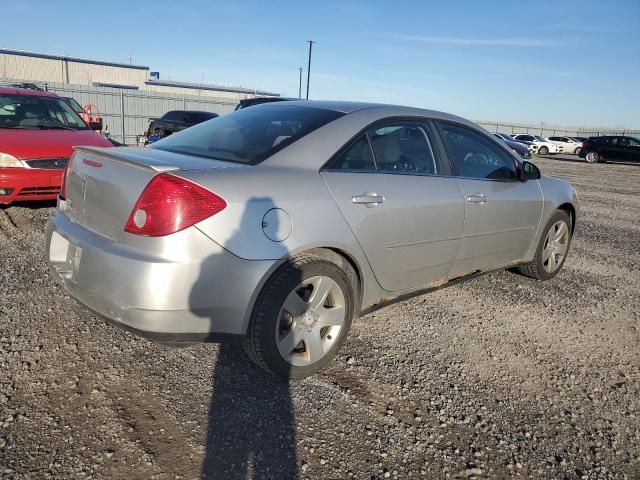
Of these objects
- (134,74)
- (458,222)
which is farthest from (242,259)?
(134,74)

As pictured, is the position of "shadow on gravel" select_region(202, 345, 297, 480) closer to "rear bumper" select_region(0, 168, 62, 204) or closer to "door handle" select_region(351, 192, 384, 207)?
"door handle" select_region(351, 192, 384, 207)

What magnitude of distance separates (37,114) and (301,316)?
624 cm

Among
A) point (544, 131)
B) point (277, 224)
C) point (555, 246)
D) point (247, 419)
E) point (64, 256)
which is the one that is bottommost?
point (247, 419)

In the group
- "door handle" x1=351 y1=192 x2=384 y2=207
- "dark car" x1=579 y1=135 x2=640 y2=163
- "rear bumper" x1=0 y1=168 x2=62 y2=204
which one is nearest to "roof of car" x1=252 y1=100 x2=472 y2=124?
"door handle" x1=351 y1=192 x2=384 y2=207

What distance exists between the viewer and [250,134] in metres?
3.14

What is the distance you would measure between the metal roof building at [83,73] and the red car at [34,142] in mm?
38101

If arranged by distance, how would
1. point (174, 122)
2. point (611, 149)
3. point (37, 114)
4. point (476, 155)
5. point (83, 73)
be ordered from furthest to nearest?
point (83, 73) < point (611, 149) < point (174, 122) < point (37, 114) < point (476, 155)

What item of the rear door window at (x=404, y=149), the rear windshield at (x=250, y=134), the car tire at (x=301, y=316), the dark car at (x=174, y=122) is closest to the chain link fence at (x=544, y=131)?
the dark car at (x=174, y=122)

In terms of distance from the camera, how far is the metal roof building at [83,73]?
4769 centimetres

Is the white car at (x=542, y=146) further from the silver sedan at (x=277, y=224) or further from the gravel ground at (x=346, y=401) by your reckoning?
the silver sedan at (x=277, y=224)

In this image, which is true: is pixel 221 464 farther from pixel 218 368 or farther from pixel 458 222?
pixel 458 222

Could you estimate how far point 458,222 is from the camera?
3541 mm

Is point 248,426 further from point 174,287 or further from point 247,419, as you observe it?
point 174,287

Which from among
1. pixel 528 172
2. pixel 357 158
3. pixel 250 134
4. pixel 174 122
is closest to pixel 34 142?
pixel 250 134
